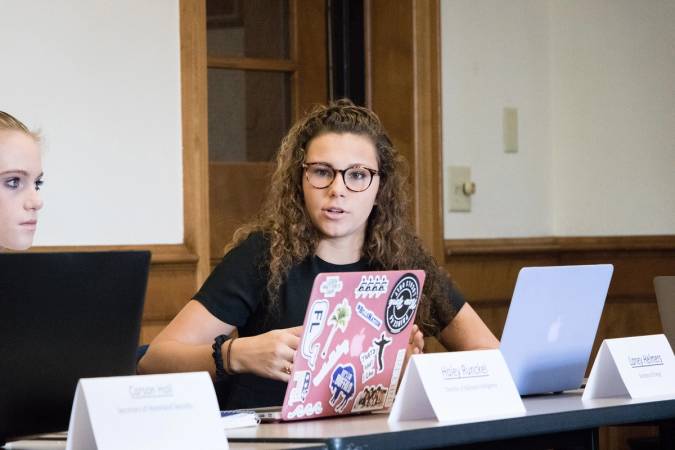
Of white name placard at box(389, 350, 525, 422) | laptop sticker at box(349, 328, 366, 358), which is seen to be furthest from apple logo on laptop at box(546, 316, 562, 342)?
laptop sticker at box(349, 328, 366, 358)

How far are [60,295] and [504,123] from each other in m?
2.81

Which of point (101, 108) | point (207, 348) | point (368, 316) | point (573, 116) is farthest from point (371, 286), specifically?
point (573, 116)

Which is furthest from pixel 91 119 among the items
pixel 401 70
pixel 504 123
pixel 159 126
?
pixel 504 123

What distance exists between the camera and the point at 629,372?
206cm

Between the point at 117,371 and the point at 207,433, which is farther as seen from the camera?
the point at 117,371

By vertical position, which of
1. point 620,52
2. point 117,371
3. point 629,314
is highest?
point 620,52

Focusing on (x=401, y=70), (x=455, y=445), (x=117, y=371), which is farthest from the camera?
(x=401, y=70)

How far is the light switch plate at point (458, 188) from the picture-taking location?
3.98 meters

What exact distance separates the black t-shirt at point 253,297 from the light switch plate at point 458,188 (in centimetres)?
151

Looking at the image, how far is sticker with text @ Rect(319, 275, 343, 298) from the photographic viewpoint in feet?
5.48

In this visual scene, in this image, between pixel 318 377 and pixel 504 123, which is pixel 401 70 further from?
pixel 318 377

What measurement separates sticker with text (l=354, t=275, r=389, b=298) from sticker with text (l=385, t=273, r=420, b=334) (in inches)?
1.0

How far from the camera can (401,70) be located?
3.92 m

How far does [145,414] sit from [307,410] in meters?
0.36
